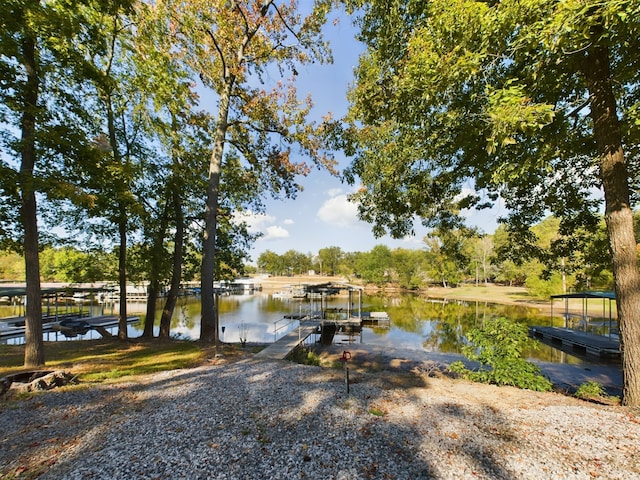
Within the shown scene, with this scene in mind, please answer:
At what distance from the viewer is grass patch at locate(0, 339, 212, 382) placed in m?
6.66

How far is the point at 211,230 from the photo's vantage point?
9.98 m

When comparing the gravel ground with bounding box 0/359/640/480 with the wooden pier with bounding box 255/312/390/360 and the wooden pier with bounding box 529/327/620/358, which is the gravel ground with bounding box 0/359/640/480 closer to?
the wooden pier with bounding box 255/312/390/360

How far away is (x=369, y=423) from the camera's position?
409 cm

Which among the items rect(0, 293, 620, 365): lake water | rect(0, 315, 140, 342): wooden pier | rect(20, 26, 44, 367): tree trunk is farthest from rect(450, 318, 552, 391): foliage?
rect(0, 315, 140, 342): wooden pier

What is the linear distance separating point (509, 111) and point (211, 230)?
8.98 m

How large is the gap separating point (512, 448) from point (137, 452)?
4.46 metres

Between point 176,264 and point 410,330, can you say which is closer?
point 176,264

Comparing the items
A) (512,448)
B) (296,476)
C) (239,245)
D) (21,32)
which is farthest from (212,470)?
(239,245)

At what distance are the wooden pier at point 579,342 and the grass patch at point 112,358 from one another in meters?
15.8

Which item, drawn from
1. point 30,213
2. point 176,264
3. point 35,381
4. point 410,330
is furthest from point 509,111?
point 410,330

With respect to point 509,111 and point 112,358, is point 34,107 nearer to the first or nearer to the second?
point 112,358

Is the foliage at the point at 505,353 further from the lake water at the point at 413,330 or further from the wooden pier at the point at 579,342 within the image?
the lake water at the point at 413,330

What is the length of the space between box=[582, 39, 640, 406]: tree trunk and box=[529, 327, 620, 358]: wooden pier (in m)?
8.84

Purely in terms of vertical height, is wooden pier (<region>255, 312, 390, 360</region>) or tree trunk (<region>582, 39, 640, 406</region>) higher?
tree trunk (<region>582, 39, 640, 406</region>)
